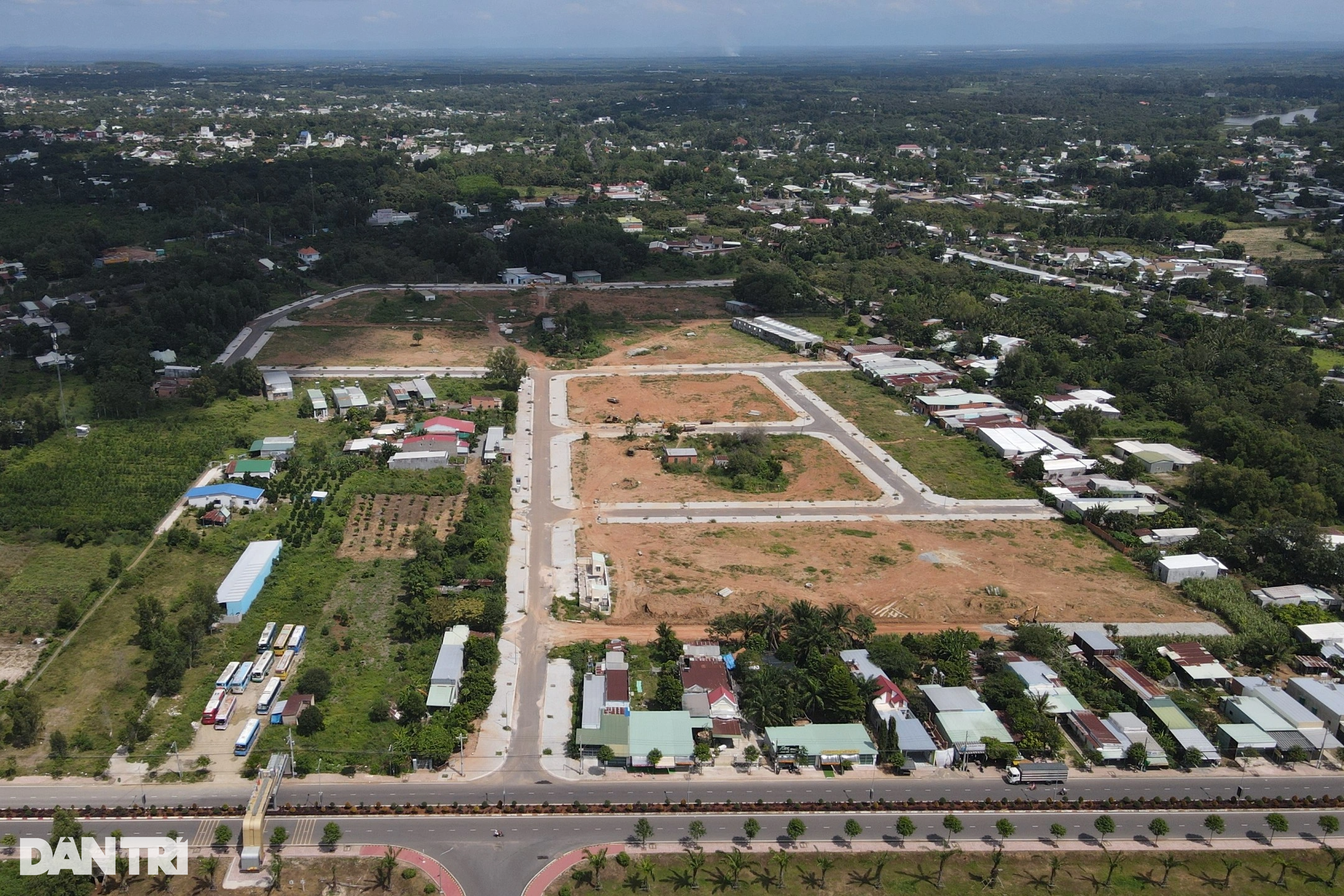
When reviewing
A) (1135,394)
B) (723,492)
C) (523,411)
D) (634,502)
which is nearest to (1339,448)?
(1135,394)

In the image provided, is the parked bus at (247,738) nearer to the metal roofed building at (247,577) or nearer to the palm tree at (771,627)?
the metal roofed building at (247,577)

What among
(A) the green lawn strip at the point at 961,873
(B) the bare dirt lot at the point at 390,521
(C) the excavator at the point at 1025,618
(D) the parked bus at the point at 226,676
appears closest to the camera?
(A) the green lawn strip at the point at 961,873

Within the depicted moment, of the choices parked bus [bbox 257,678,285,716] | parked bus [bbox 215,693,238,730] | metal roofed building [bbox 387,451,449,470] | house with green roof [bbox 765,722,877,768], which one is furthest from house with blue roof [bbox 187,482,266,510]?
house with green roof [bbox 765,722,877,768]

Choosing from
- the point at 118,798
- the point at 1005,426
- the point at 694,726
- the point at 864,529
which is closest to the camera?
the point at 118,798

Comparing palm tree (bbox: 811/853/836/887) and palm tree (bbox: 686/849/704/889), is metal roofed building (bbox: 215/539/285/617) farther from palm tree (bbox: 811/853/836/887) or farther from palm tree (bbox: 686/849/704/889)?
palm tree (bbox: 811/853/836/887)

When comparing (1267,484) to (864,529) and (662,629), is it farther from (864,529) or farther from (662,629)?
(662,629)

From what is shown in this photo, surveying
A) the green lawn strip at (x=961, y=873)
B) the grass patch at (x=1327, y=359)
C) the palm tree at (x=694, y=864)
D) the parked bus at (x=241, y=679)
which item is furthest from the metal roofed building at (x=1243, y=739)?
the grass patch at (x=1327, y=359)

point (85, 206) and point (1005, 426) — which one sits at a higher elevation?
point (85, 206)
